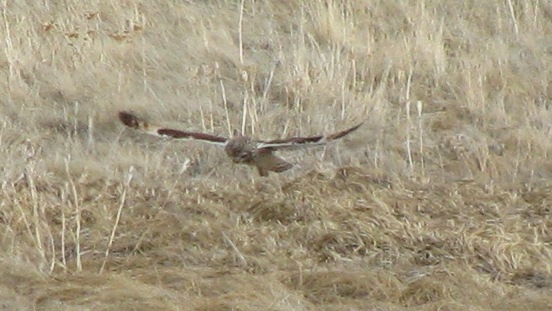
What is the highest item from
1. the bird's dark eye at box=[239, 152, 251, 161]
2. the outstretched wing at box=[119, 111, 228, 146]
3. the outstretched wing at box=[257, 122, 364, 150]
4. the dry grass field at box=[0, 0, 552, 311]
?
the outstretched wing at box=[257, 122, 364, 150]

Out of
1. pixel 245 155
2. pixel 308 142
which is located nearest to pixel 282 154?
pixel 245 155

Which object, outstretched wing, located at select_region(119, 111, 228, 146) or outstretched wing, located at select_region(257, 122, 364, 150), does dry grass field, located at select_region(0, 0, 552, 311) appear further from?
outstretched wing, located at select_region(257, 122, 364, 150)

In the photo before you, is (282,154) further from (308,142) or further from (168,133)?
(308,142)

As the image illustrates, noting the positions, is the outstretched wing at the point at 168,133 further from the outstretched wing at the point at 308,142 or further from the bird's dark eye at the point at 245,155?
the outstretched wing at the point at 308,142

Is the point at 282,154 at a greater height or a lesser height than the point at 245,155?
lesser

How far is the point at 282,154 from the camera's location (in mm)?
5379

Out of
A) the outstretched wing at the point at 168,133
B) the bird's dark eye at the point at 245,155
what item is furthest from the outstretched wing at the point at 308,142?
the outstretched wing at the point at 168,133

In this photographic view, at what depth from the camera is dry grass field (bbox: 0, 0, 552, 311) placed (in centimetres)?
402

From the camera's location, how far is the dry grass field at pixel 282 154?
402 cm

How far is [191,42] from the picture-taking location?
22.2ft

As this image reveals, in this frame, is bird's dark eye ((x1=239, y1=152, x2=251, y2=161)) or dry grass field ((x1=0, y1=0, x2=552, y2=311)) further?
bird's dark eye ((x1=239, y1=152, x2=251, y2=161))

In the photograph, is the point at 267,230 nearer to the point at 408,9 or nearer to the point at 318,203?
the point at 318,203

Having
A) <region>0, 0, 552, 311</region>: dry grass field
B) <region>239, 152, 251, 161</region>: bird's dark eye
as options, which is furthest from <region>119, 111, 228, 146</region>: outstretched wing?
<region>0, 0, 552, 311</region>: dry grass field

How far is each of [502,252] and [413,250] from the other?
0.34 meters
